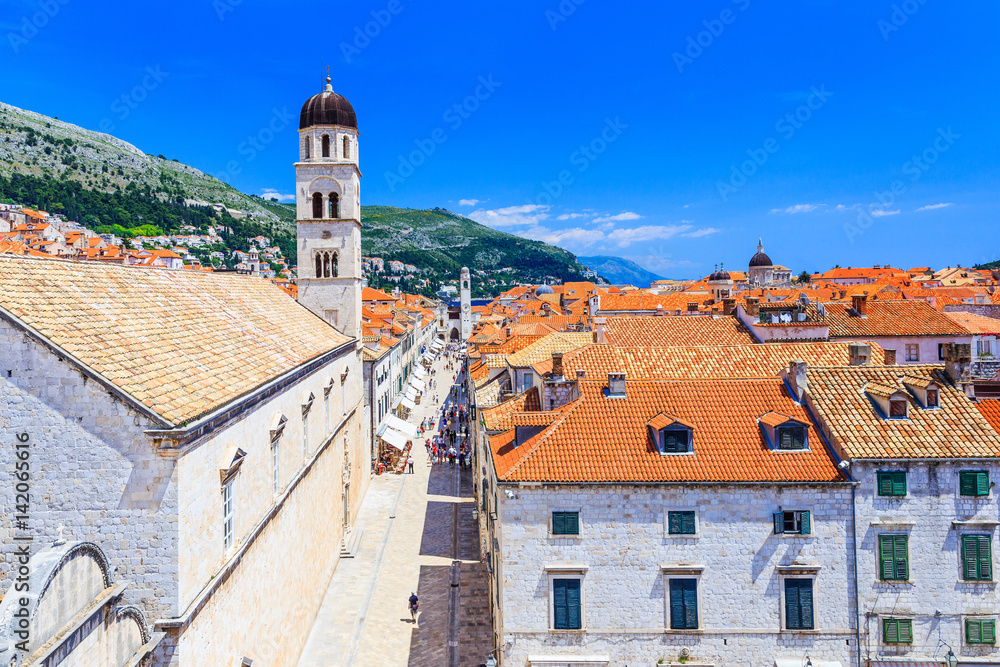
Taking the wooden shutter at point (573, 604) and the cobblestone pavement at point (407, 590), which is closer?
the wooden shutter at point (573, 604)

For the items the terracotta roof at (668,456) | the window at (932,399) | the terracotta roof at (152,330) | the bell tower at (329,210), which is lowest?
the terracotta roof at (668,456)

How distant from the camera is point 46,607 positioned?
28.4 feet

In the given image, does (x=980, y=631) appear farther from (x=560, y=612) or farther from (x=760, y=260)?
(x=760, y=260)

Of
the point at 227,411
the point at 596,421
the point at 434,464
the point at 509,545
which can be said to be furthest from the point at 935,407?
the point at 434,464

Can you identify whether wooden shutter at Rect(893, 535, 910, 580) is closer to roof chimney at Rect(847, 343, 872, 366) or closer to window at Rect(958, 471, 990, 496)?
window at Rect(958, 471, 990, 496)

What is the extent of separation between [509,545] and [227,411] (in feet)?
26.6

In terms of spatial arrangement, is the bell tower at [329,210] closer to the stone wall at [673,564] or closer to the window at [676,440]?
the stone wall at [673,564]

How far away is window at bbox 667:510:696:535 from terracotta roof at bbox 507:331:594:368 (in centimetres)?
1421

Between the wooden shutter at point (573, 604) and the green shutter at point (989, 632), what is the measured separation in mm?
10687

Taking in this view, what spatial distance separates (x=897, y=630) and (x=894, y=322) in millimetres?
28376

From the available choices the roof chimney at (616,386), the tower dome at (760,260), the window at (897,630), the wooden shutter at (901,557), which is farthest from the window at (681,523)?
the tower dome at (760,260)

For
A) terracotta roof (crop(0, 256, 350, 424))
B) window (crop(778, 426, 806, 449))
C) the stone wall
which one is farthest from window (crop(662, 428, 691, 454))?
→ terracotta roof (crop(0, 256, 350, 424))

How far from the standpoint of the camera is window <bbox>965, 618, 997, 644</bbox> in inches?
669

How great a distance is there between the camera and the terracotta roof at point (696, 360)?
2548 cm
